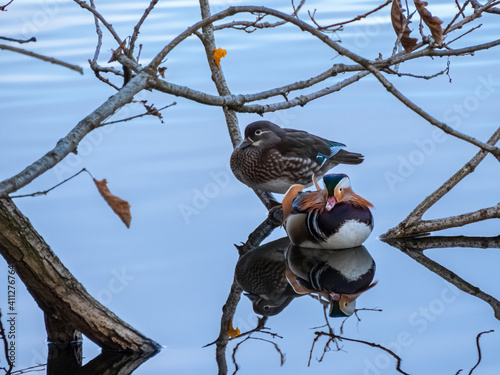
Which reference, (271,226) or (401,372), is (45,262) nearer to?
(401,372)

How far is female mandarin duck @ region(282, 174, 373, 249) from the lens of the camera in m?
3.49

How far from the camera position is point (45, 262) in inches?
103

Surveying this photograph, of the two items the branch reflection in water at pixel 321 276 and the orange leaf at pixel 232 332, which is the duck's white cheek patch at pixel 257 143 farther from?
the orange leaf at pixel 232 332

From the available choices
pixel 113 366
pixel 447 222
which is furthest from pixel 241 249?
pixel 113 366

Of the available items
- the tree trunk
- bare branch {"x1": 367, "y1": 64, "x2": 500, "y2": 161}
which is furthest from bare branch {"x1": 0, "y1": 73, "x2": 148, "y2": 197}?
bare branch {"x1": 367, "y1": 64, "x2": 500, "y2": 161}

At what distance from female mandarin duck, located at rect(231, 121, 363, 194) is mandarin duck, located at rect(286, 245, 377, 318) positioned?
1.73 feet

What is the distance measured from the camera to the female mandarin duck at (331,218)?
11.5 feet

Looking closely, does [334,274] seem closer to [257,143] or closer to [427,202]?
[427,202]

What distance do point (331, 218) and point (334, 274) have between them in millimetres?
275

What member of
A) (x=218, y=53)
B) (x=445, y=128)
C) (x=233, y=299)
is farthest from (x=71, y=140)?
(x=218, y=53)

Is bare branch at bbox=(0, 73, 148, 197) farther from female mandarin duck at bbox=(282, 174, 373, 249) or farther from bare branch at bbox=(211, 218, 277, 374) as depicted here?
female mandarin duck at bbox=(282, 174, 373, 249)

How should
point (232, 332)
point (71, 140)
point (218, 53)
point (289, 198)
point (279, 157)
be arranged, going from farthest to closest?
point (218, 53), point (279, 157), point (289, 198), point (232, 332), point (71, 140)

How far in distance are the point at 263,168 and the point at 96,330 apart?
5.36 feet

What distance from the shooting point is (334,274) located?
3336 millimetres
